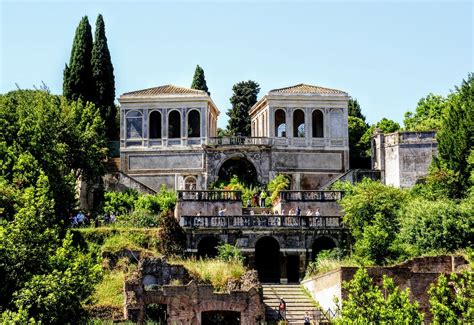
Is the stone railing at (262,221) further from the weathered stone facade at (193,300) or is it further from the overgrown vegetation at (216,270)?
the weathered stone facade at (193,300)

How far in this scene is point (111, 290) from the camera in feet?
140

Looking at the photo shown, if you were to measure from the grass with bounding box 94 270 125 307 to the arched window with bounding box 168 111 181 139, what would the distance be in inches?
784

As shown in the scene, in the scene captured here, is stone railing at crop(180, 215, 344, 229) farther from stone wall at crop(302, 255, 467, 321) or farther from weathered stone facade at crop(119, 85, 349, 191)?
weathered stone facade at crop(119, 85, 349, 191)

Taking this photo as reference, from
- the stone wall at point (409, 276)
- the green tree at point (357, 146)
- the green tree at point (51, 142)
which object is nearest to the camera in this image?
the stone wall at point (409, 276)

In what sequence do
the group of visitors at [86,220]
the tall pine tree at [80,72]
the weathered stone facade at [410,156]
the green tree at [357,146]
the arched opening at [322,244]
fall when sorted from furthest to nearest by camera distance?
the tall pine tree at [80,72], the green tree at [357,146], the weathered stone facade at [410,156], the group of visitors at [86,220], the arched opening at [322,244]

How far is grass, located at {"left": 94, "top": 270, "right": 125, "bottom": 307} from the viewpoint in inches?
1635

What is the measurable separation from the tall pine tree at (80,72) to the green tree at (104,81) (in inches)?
15.2

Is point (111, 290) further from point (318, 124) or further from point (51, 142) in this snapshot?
point (318, 124)

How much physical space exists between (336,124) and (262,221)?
48.7 ft

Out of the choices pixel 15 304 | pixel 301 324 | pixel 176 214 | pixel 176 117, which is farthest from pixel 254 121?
pixel 15 304

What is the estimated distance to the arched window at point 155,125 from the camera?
63562mm

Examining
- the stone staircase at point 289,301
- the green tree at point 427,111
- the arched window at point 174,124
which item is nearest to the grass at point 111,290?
the stone staircase at point 289,301

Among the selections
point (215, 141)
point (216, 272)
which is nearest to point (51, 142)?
point (215, 141)

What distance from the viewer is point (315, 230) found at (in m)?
50.3
